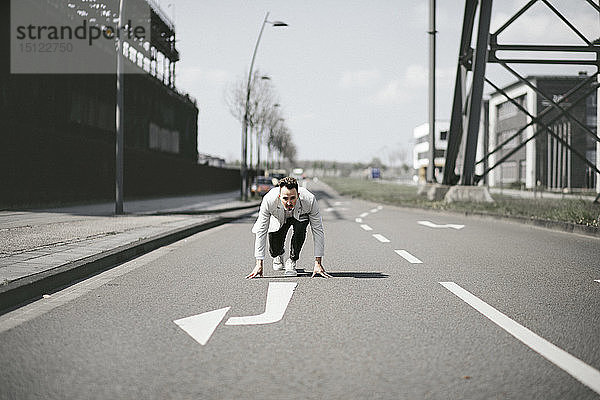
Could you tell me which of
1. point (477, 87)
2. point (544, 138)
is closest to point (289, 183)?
point (477, 87)

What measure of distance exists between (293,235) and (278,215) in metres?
0.46

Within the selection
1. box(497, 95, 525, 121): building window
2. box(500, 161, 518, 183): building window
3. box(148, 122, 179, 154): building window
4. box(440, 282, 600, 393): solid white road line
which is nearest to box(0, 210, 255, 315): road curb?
box(440, 282, 600, 393): solid white road line

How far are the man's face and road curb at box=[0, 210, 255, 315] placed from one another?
8.41 feet

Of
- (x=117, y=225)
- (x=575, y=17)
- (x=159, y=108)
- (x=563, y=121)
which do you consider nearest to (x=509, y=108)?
(x=563, y=121)

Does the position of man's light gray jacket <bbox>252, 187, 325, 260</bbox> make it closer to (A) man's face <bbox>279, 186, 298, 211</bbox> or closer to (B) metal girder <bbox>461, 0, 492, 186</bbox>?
(A) man's face <bbox>279, 186, 298, 211</bbox>

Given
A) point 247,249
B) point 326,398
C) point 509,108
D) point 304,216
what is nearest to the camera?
point 326,398

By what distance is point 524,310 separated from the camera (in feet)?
18.7

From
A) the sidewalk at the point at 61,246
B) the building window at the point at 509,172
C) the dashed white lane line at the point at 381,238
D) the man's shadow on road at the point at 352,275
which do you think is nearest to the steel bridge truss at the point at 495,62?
the dashed white lane line at the point at 381,238

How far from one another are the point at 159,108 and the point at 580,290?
39.8m

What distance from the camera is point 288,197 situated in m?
7.05

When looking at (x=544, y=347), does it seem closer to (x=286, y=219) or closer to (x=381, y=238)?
(x=286, y=219)

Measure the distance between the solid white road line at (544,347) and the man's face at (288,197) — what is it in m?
2.06

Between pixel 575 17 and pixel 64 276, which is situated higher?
pixel 575 17

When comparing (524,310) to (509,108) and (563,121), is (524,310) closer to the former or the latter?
(563,121)
